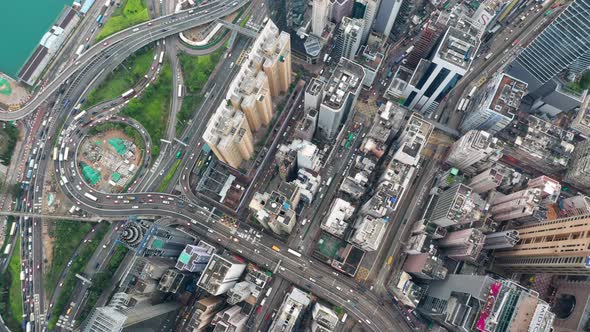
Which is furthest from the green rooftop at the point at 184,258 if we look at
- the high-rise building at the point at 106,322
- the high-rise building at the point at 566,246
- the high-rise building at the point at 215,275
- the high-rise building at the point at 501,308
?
the high-rise building at the point at 566,246

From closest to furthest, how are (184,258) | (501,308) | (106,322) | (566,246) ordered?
(106,322) < (501,308) < (566,246) < (184,258)

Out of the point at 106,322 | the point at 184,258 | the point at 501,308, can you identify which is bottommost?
the point at 106,322

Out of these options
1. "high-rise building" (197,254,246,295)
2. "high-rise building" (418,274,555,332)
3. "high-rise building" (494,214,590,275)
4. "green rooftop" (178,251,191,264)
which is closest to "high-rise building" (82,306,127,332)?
"high-rise building" (197,254,246,295)

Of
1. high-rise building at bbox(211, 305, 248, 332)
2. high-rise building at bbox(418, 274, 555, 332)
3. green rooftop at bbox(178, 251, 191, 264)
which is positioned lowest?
high-rise building at bbox(211, 305, 248, 332)

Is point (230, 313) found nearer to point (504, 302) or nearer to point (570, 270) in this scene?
point (504, 302)

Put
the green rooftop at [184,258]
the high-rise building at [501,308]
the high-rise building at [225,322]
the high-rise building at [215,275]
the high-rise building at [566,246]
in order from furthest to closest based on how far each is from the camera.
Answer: the green rooftop at [184,258] → the high-rise building at [215,275] → the high-rise building at [225,322] → the high-rise building at [566,246] → the high-rise building at [501,308]

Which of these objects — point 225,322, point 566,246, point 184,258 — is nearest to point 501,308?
point 566,246

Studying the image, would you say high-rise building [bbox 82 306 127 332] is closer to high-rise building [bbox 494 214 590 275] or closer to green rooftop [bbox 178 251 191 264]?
green rooftop [bbox 178 251 191 264]

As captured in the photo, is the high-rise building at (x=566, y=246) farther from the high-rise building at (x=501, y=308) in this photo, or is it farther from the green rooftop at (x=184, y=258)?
the green rooftop at (x=184, y=258)

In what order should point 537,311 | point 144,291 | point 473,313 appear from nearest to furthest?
1. point 537,311
2. point 473,313
3. point 144,291

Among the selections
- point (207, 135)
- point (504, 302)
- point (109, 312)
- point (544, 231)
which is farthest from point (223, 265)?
point (544, 231)

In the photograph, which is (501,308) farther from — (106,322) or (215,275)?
(106,322)
